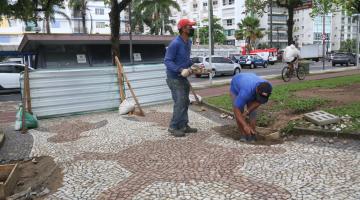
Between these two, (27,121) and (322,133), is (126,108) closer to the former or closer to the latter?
(27,121)

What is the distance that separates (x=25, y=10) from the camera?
20.4 meters

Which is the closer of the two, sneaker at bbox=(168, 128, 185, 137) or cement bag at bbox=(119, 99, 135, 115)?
sneaker at bbox=(168, 128, 185, 137)

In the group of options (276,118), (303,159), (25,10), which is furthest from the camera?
(25,10)

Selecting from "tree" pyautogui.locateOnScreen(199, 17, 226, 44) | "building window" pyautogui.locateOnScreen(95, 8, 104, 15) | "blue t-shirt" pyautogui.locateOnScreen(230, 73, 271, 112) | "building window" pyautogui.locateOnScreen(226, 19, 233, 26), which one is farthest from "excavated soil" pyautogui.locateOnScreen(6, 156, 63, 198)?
"building window" pyautogui.locateOnScreen(226, 19, 233, 26)

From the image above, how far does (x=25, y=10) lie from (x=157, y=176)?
18.1 m

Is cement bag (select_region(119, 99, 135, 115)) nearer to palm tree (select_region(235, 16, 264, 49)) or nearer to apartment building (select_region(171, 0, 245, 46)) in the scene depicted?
palm tree (select_region(235, 16, 264, 49))

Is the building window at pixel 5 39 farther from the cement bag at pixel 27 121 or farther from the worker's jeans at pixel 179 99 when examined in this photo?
the worker's jeans at pixel 179 99

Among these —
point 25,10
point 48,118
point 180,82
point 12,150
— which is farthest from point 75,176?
point 25,10

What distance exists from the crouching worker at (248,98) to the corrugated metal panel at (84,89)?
4.97m

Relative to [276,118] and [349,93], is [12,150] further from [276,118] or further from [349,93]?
[349,93]

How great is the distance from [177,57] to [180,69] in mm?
269

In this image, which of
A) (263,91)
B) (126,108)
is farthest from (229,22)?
(263,91)

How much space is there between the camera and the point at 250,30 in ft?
233

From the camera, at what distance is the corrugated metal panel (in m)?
9.82
